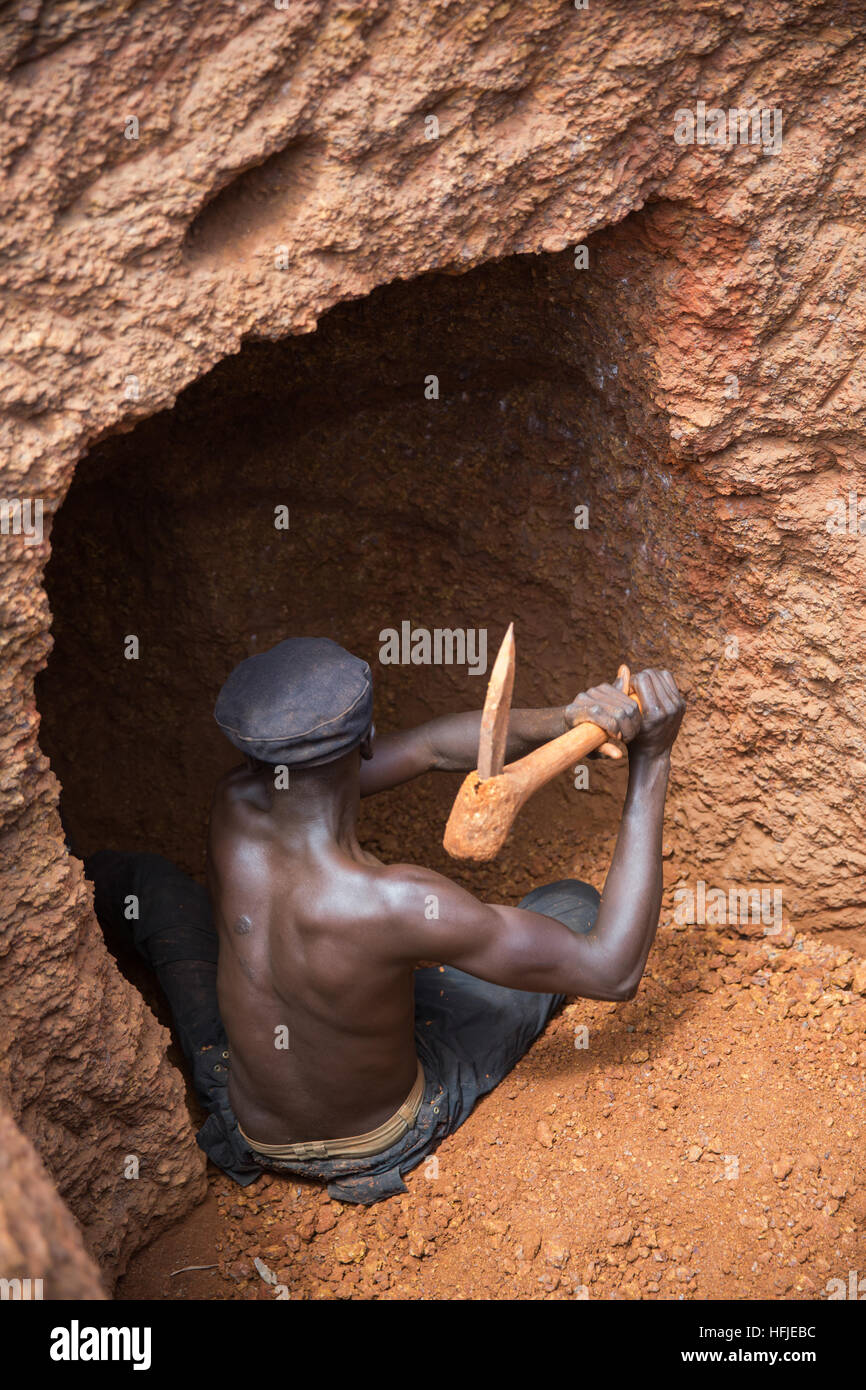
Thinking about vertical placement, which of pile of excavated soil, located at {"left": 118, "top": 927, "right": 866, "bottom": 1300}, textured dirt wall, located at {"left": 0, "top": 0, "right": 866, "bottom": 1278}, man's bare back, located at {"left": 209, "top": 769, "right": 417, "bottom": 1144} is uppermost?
textured dirt wall, located at {"left": 0, "top": 0, "right": 866, "bottom": 1278}

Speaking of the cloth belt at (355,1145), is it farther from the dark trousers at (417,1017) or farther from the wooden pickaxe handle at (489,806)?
the wooden pickaxe handle at (489,806)

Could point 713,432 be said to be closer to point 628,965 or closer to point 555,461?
point 555,461

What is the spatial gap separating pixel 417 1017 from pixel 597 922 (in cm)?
60

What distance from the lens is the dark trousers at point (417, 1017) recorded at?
2.53m

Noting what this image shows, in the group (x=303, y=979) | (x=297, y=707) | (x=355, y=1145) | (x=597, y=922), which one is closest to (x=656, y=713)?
(x=597, y=922)

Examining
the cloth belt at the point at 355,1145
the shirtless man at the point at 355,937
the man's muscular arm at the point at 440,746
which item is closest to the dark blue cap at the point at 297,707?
Result: the shirtless man at the point at 355,937

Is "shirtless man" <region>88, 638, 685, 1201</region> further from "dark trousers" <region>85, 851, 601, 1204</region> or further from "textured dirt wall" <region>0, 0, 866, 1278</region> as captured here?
"textured dirt wall" <region>0, 0, 866, 1278</region>

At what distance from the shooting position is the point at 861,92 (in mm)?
2107

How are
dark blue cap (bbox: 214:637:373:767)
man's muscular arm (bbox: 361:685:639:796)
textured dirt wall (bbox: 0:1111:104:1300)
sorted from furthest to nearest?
man's muscular arm (bbox: 361:685:639:796), dark blue cap (bbox: 214:637:373:767), textured dirt wall (bbox: 0:1111:104:1300)

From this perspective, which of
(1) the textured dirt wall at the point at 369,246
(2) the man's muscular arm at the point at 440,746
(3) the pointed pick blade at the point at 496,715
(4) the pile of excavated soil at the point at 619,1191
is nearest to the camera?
(1) the textured dirt wall at the point at 369,246

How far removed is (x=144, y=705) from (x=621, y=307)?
1839 mm

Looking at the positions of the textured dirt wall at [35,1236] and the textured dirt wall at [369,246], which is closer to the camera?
the textured dirt wall at [35,1236]

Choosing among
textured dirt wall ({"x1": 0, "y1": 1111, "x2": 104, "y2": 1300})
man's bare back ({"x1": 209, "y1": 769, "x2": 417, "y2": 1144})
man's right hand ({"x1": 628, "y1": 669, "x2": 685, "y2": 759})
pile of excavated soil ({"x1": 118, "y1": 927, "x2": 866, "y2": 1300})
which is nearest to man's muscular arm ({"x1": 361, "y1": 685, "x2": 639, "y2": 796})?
man's right hand ({"x1": 628, "y1": 669, "x2": 685, "y2": 759})

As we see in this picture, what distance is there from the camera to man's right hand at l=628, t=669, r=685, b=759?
7.78ft
